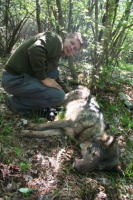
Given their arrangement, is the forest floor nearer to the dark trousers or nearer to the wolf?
the wolf

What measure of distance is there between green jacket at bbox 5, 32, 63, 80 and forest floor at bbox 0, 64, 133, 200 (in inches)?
A: 33.7

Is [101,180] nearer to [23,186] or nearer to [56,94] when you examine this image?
[23,186]

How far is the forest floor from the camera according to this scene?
269 centimetres

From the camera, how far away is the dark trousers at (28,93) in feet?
12.9

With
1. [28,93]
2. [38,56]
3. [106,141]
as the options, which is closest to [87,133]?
[106,141]

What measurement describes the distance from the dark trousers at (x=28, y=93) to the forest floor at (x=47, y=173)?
25 centimetres

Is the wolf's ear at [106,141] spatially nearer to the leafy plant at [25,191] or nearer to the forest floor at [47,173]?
the forest floor at [47,173]

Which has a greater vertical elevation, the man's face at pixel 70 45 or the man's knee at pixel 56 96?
the man's face at pixel 70 45

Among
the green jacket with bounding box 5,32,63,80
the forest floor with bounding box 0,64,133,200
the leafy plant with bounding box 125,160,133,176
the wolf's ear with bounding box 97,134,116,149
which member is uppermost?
the green jacket with bounding box 5,32,63,80

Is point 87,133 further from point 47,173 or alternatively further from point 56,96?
point 47,173

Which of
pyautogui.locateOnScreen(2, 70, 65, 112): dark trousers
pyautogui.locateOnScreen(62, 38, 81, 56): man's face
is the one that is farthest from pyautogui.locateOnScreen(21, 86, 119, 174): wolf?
pyautogui.locateOnScreen(62, 38, 81, 56): man's face

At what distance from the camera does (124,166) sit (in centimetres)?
364

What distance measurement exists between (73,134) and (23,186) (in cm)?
133

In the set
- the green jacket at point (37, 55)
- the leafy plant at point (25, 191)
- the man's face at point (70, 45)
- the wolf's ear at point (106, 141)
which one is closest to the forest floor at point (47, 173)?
the leafy plant at point (25, 191)
